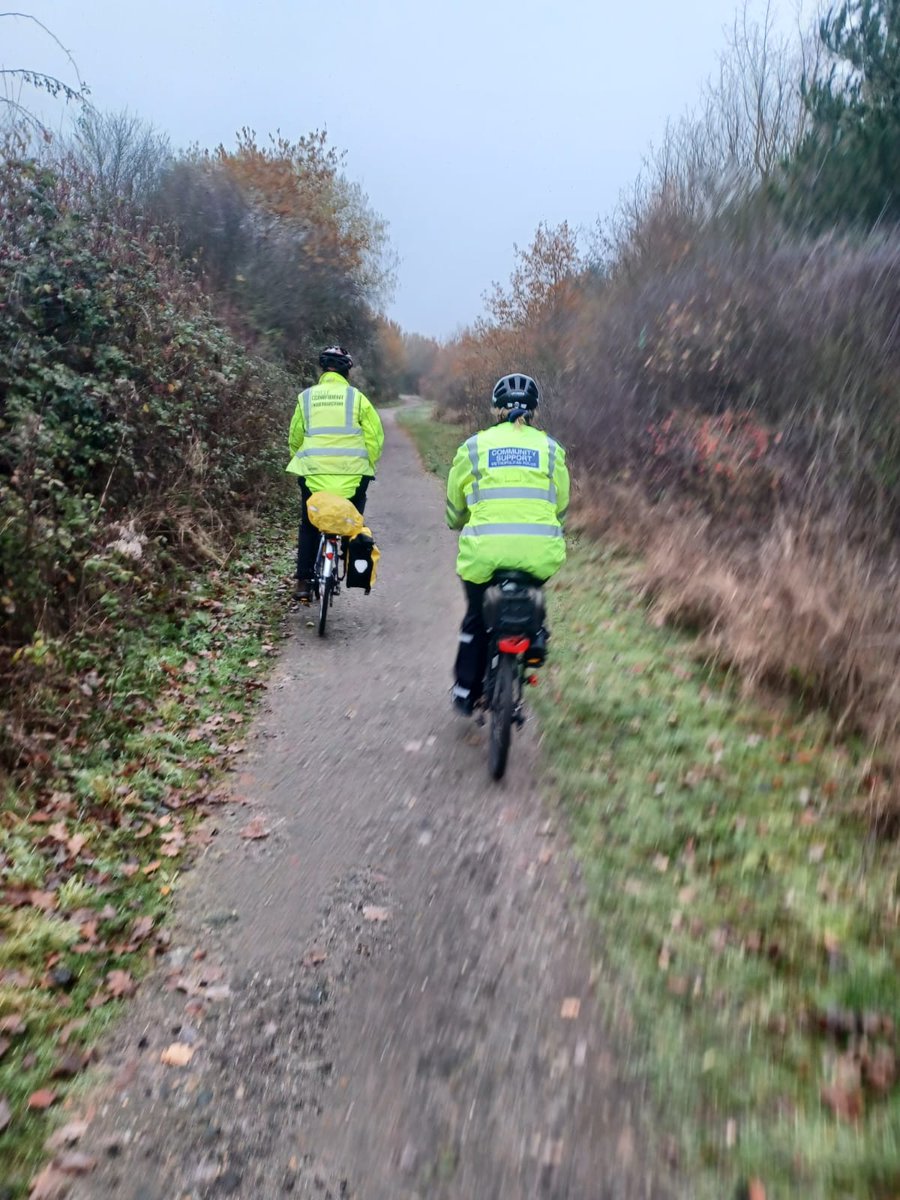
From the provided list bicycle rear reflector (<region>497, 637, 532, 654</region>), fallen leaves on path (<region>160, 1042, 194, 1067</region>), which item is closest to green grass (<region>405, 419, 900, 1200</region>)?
bicycle rear reflector (<region>497, 637, 532, 654</region>)

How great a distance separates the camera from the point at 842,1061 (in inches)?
113

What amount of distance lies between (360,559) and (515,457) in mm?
3049

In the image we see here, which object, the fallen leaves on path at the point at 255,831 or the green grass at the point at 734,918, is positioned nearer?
the green grass at the point at 734,918

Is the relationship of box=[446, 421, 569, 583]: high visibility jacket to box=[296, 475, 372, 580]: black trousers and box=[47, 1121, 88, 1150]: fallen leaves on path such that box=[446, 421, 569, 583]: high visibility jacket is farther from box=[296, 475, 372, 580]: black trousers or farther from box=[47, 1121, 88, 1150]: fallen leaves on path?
box=[47, 1121, 88, 1150]: fallen leaves on path

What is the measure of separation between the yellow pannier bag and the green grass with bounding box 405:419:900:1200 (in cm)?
256

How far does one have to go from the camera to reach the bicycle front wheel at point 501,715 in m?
4.93

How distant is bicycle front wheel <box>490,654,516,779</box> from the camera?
493cm

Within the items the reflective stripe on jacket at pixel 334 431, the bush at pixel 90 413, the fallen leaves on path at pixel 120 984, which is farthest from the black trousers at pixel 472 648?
the bush at pixel 90 413

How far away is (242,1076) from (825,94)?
18.3m

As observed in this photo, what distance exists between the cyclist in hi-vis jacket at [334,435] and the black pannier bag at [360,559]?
0.44m

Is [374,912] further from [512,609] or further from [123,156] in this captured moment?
[123,156]

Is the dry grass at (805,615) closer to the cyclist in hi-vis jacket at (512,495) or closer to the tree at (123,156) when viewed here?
the cyclist in hi-vis jacket at (512,495)

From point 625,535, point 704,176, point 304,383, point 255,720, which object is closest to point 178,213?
point 304,383

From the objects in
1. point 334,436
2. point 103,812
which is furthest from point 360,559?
point 103,812
